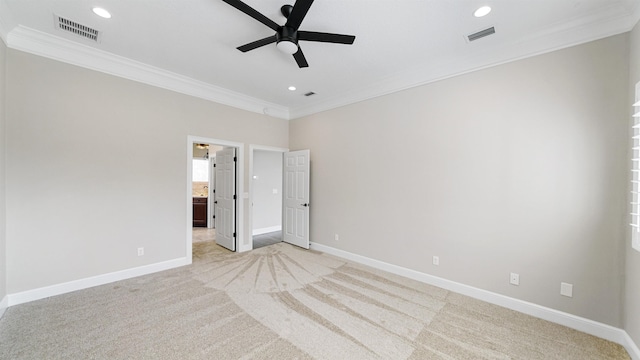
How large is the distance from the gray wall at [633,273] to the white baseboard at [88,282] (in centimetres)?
524

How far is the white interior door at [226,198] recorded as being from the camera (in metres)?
4.84

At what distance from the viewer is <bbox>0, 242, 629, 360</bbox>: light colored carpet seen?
207 centimetres

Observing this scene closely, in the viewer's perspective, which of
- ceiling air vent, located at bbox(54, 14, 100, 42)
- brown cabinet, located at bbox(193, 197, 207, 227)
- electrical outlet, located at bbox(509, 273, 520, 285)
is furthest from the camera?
brown cabinet, located at bbox(193, 197, 207, 227)

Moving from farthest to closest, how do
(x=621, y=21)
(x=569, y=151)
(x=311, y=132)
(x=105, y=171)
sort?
(x=311, y=132), (x=105, y=171), (x=569, y=151), (x=621, y=21)

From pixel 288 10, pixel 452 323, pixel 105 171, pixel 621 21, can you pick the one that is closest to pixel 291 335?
pixel 452 323

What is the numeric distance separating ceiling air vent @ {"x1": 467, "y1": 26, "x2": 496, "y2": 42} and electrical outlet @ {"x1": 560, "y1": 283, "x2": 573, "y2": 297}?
2764 millimetres

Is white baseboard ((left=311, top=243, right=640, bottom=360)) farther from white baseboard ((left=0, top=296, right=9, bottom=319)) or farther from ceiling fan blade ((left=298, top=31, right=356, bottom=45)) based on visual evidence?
white baseboard ((left=0, top=296, right=9, bottom=319))

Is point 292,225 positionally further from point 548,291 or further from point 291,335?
point 548,291

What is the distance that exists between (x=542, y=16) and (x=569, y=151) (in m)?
1.37

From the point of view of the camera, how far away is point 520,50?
2.73 m

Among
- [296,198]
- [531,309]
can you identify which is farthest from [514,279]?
[296,198]

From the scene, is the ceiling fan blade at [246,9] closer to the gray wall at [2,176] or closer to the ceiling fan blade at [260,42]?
the ceiling fan blade at [260,42]

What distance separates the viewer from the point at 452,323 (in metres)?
2.50

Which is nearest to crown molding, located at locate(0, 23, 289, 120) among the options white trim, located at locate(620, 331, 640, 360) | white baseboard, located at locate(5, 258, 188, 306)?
white baseboard, located at locate(5, 258, 188, 306)
